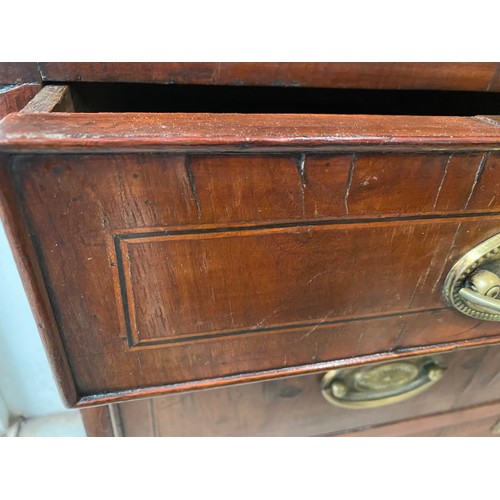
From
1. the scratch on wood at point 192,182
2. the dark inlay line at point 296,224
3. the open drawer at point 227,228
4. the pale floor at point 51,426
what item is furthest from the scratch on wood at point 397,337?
the pale floor at point 51,426

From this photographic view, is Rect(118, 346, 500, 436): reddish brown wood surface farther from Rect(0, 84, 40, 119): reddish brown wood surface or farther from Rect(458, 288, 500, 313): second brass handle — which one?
Rect(0, 84, 40, 119): reddish brown wood surface

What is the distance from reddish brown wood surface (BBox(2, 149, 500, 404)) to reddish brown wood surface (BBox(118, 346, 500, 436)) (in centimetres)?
16

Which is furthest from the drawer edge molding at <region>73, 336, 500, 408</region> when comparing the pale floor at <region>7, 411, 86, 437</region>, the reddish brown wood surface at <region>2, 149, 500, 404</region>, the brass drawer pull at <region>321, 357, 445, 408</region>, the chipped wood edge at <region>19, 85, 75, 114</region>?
the pale floor at <region>7, 411, 86, 437</region>

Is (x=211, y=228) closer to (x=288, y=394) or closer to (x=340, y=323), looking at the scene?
(x=340, y=323)

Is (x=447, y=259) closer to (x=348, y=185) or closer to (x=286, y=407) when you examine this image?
(x=348, y=185)

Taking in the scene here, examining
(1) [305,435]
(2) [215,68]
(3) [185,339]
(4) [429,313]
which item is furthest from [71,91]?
(1) [305,435]

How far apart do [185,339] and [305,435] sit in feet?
1.21

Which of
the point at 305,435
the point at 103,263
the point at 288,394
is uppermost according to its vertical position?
the point at 103,263

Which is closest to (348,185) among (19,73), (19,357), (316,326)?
(316,326)

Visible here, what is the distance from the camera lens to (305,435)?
629 millimetres

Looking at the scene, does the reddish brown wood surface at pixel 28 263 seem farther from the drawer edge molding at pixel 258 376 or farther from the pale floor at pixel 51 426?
the pale floor at pixel 51 426

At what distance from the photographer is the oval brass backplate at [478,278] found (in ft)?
1.11

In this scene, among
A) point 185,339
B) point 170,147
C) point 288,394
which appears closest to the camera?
point 170,147

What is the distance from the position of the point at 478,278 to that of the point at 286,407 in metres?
0.31
